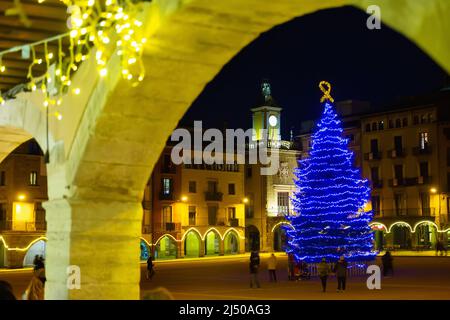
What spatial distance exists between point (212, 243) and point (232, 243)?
2.28 m

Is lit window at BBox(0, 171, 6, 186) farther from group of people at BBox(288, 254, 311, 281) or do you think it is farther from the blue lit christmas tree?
group of people at BBox(288, 254, 311, 281)

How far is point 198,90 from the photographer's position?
686 centimetres

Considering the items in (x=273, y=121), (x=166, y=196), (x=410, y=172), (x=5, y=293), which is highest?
(x=273, y=121)

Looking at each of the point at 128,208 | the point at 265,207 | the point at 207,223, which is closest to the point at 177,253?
the point at 207,223

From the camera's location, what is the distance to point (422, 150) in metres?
56.1

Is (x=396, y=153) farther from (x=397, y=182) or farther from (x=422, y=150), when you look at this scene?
(x=422, y=150)

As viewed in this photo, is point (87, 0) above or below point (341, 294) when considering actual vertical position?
above

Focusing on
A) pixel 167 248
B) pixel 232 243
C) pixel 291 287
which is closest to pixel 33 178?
pixel 167 248

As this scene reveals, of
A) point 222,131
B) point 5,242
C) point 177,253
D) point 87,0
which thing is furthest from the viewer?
point 222,131

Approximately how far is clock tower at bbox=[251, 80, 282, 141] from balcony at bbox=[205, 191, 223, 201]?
42.2 ft

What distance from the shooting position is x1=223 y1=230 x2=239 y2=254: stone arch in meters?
56.7

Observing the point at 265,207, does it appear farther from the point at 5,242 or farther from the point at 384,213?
the point at 5,242

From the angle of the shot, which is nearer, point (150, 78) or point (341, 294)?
point (150, 78)

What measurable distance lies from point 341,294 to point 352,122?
1752 inches
